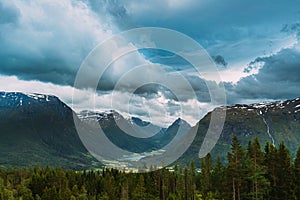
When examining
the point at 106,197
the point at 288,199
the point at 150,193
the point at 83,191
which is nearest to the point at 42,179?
the point at 83,191

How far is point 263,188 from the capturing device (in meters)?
78.8

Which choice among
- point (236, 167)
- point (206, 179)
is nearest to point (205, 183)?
point (206, 179)

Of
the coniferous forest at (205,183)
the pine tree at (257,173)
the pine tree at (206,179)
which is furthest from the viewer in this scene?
the pine tree at (206,179)

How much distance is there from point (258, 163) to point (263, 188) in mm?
6648

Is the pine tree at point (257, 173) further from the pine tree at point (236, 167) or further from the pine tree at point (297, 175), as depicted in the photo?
the pine tree at point (297, 175)

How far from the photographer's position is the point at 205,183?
121m

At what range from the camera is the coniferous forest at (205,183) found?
77875 mm

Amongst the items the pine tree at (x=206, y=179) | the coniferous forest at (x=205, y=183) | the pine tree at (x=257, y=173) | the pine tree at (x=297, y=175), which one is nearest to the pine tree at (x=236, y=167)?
the coniferous forest at (x=205, y=183)

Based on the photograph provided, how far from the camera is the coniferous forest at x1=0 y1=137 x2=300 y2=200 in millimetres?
77875

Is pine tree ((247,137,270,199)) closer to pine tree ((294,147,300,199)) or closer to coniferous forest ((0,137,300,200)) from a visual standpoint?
coniferous forest ((0,137,300,200))

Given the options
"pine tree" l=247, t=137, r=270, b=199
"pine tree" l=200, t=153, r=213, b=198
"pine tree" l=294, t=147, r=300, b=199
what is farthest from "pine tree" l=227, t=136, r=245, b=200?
"pine tree" l=200, t=153, r=213, b=198

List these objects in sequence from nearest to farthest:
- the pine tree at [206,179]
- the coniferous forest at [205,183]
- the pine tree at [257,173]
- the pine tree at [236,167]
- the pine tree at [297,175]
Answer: the pine tree at [257,173] → the pine tree at [236,167] → the coniferous forest at [205,183] → the pine tree at [297,175] → the pine tree at [206,179]

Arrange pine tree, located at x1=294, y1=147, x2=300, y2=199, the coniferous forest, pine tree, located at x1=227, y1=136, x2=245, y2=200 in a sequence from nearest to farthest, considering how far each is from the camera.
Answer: pine tree, located at x1=227, y1=136, x2=245, y2=200 < the coniferous forest < pine tree, located at x1=294, y1=147, x2=300, y2=199

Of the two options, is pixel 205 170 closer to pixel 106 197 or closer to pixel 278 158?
pixel 106 197
